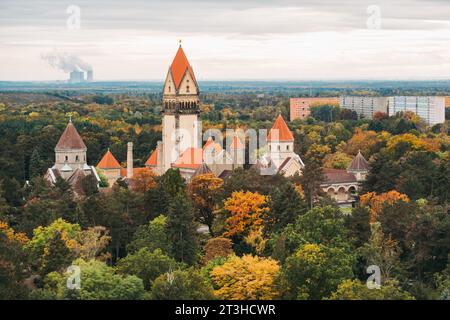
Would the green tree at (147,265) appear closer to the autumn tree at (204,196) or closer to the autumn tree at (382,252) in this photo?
the autumn tree at (382,252)

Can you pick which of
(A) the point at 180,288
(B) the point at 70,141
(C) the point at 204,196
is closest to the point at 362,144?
(B) the point at 70,141

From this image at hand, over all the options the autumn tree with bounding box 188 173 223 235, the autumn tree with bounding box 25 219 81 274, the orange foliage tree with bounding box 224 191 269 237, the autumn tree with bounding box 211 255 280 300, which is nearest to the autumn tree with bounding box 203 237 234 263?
the orange foliage tree with bounding box 224 191 269 237

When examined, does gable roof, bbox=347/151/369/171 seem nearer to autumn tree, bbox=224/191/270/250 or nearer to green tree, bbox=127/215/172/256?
autumn tree, bbox=224/191/270/250

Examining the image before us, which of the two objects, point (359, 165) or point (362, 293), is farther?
point (359, 165)

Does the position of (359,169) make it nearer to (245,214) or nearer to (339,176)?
(339,176)
